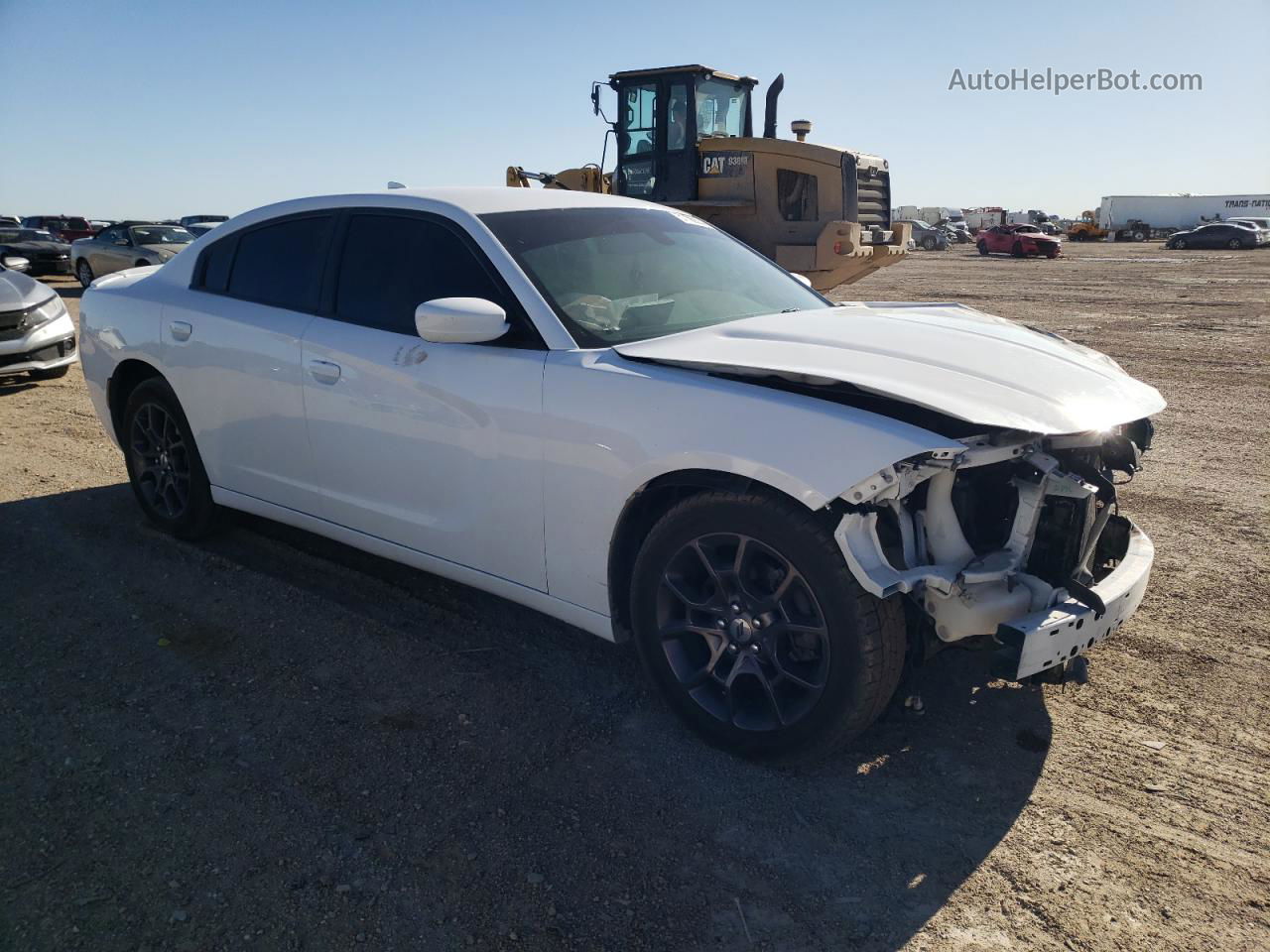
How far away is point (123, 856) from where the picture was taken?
256 cm

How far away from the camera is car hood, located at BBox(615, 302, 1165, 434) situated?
2654mm

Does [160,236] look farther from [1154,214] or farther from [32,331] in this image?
[1154,214]

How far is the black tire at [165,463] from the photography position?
4.73m

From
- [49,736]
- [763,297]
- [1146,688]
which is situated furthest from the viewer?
[763,297]

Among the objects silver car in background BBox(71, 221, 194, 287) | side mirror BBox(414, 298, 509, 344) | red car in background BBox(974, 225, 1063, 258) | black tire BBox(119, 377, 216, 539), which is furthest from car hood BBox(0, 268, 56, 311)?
red car in background BBox(974, 225, 1063, 258)

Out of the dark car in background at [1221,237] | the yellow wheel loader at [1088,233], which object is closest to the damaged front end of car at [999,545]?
A: the dark car in background at [1221,237]

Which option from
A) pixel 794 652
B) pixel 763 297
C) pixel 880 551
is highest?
pixel 763 297

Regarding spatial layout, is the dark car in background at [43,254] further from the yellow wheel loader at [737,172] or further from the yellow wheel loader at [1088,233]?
the yellow wheel loader at [1088,233]

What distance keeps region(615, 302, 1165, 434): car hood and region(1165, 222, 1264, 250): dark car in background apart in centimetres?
5015

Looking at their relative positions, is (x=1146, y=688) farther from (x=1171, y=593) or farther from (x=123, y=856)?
(x=123, y=856)

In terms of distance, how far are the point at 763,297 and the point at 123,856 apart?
9.95 feet

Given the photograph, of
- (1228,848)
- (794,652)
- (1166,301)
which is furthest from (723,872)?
(1166,301)

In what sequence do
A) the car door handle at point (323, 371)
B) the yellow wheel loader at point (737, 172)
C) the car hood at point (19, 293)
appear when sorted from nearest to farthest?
the car door handle at point (323, 371) < the car hood at point (19, 293) < the yellow wheel loader at point (737, 172)

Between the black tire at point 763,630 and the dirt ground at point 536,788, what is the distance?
7.3 inches
